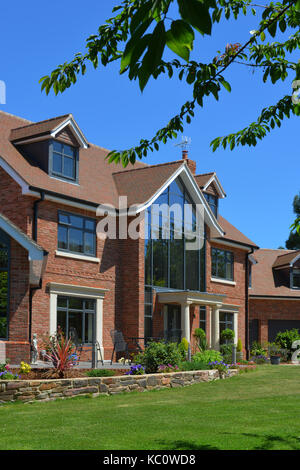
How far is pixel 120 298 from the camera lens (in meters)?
25.4

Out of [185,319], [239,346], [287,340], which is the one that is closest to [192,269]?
[185,319]

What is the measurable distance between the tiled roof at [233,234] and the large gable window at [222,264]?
87 centimetres

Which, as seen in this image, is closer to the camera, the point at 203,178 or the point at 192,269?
the point at 192,269

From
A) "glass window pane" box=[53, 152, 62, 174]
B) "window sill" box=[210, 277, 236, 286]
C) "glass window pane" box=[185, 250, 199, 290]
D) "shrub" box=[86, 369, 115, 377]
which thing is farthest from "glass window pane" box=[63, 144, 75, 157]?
"shrub" box=[86, 369, 115, 377]

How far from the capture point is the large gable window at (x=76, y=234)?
2266 centimetres

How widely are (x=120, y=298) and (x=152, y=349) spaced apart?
301 inches

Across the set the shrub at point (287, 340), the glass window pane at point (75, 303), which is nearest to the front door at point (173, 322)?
the glass window pane at point (75, 303)

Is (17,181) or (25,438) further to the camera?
(17,181)

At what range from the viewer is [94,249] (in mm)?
24266

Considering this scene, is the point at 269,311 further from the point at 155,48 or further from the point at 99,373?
the point at 155,48

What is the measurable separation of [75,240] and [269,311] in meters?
17.3

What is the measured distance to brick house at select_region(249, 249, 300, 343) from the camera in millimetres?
36125
